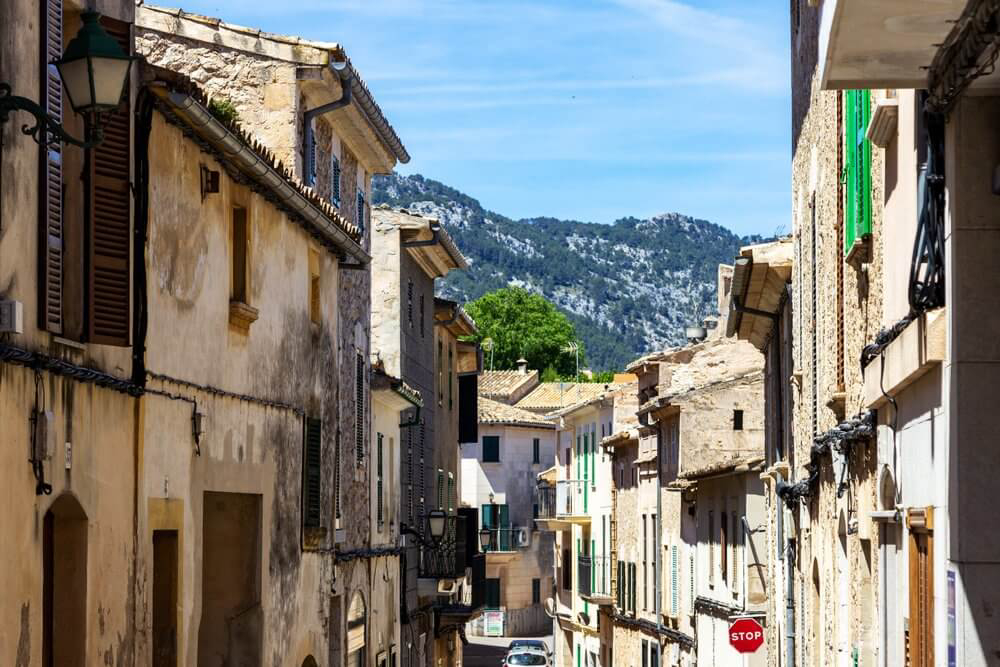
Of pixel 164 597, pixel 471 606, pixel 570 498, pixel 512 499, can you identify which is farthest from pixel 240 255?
pixel 512 499

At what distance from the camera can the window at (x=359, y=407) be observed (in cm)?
2564

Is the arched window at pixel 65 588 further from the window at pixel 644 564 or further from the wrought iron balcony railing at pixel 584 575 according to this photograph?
the wrought iron balcony railing at pixel 584 575

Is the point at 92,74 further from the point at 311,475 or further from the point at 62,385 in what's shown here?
the point at 311,475

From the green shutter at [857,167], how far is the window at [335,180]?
10.5 metres

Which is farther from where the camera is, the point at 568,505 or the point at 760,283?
the point at 568,505

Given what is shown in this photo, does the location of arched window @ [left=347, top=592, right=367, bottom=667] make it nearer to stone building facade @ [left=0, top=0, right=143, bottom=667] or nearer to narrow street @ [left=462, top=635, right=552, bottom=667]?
stone building facade @ [left=0, top=0, right=143, bottom=667]

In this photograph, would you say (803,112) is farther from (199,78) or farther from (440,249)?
(440,249)

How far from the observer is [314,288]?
20.2 m

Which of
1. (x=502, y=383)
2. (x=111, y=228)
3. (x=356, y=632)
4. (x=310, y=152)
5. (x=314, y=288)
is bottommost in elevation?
(x=356, y=632)

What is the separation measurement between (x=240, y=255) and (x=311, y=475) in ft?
13.7

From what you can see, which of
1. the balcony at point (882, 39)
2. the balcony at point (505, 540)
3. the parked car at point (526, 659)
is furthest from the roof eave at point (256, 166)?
the balcony at point (505, 540)

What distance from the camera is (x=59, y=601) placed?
11.4 metres

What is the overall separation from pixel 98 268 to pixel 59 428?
1439mm

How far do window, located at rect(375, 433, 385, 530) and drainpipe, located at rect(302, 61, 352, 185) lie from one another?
7559 mm
